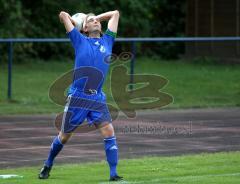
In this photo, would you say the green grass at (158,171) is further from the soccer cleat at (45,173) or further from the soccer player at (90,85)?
the soccer player at (90,85)

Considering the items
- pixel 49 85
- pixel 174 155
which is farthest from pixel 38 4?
pixel 174 155

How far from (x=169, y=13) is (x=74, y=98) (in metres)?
30.2

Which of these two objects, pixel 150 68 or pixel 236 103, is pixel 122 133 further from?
pixel 150 68

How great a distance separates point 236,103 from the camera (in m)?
20.9

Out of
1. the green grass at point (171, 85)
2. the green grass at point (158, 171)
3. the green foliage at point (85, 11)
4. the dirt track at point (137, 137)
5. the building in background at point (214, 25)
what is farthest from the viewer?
the building in background at point (214, 25)

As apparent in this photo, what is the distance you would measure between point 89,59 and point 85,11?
23808mm

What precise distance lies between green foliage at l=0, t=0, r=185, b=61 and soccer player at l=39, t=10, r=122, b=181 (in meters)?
15.6

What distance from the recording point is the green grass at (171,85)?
20297mm

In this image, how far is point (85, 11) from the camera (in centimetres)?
3372

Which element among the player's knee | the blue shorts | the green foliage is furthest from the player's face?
the green foliage

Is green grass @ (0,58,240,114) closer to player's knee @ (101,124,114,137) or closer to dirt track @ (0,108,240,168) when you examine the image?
dirt track @ (0,108,240,168)

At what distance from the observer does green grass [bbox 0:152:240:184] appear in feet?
33.1

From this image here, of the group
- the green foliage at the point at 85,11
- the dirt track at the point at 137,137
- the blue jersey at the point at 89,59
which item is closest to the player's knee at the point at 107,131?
the blue jersey at the point at 89,59

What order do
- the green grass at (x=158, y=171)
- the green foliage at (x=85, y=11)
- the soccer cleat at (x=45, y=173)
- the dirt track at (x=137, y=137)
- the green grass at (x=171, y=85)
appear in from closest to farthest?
the green grass at (x=158, y=171), the soccer cleat at (x=45, y=173), the dirt track at (x=137, y=137), the green grass at (x=171, y=85), the green foliage at (x=85, y=11)
